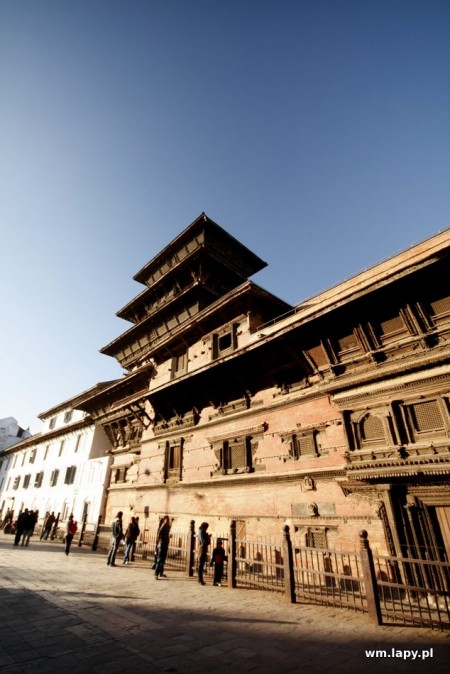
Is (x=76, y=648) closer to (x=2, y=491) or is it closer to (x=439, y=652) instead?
(x=439, y=652)

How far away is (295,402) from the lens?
13.2 m

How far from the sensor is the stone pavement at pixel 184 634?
4449 millimetres

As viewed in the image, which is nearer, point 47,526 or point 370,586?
point 370,586

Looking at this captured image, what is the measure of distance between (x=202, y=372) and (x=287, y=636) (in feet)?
36.3

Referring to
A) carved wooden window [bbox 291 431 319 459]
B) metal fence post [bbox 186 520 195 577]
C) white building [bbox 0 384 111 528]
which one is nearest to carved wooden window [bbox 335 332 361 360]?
carved wooden window [bbox 291 431 319 459]

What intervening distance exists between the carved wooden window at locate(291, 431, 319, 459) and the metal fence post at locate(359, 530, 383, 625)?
16.6 ft

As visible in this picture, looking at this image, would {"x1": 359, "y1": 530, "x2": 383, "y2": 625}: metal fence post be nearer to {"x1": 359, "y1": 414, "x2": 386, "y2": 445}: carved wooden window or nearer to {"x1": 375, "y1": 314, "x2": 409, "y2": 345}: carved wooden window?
{"x1": 359, "y1": 414, "x2": 386, "y2": 445}: carved wooden window

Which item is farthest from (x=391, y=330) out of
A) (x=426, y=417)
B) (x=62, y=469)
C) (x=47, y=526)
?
(x=62, y=469)

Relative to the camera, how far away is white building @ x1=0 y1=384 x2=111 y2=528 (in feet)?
84.5

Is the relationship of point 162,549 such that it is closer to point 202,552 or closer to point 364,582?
point 202,552

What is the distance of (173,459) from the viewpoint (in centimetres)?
1853

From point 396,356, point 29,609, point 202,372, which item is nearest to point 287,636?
point 29,609

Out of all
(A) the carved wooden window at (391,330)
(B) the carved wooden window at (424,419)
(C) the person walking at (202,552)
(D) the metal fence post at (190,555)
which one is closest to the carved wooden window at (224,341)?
(A) the carved wooden window at (391,330)

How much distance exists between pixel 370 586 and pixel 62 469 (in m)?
30.5
